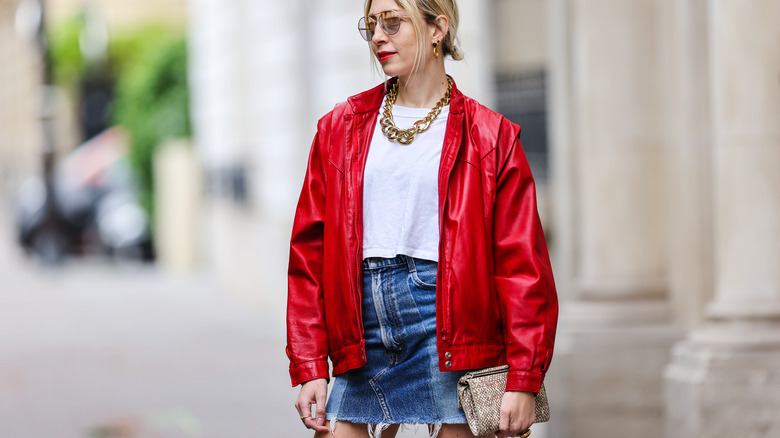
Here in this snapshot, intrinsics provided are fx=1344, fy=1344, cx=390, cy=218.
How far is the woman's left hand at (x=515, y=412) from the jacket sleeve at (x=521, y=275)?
3cm

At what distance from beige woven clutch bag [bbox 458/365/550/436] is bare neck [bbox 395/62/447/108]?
0.71m

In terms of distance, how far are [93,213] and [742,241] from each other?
66.9ft

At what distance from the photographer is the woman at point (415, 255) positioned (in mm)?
3289

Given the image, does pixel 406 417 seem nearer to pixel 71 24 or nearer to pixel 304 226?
pixel 304 226

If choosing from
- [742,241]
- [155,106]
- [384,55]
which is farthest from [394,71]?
[155,106]

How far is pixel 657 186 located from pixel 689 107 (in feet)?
2.21

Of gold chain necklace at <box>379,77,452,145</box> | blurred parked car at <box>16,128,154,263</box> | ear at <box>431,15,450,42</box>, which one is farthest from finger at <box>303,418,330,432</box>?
blurred parked car at <box>16,128,154,263</box>

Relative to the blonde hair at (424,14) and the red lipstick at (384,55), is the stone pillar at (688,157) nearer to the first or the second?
the blonde hair at (424,14)

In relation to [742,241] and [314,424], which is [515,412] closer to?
[314,424]

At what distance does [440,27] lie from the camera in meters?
3.40

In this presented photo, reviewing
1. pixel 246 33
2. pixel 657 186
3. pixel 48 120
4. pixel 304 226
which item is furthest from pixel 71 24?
pixel 304 226

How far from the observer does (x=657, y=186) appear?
7.51 m

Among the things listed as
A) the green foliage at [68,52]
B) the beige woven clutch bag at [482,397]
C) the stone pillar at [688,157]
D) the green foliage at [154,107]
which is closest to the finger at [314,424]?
the beige woven clutch bag at [482,397]

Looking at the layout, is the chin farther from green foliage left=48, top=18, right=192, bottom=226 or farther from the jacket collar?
green foliage left=48, top=18, right=192, bottom=226
